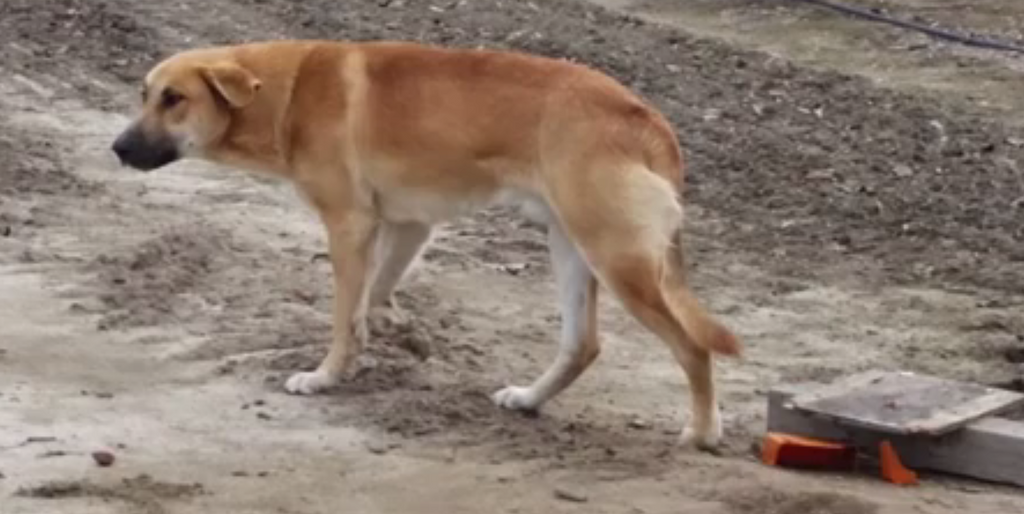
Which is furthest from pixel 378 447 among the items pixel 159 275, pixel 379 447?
pixel 159 275

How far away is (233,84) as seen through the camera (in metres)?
7.59

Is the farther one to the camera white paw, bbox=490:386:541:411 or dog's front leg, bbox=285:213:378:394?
dog's front leg, bbox=285:213:378:394

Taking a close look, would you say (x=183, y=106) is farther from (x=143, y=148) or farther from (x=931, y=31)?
(x=931, y=31)

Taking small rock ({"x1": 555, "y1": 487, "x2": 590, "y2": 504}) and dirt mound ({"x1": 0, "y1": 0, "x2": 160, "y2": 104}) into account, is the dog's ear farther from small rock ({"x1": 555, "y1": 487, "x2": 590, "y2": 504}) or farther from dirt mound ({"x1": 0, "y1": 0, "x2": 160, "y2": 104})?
dirt mound ({"x1": 0, "y1": 0, "x2": 160, "y2": 104})

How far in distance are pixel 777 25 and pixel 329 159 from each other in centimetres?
925

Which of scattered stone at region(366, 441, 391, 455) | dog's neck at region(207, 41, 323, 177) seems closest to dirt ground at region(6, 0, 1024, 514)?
scattered stone at region(366, 441, 391, 455)

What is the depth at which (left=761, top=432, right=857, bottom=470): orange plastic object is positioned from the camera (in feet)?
22.3

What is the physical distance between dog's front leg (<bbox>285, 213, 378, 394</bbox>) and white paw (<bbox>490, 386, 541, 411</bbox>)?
0.55 metres

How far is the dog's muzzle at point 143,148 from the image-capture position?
25.0ft

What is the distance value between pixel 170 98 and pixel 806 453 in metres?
2.44

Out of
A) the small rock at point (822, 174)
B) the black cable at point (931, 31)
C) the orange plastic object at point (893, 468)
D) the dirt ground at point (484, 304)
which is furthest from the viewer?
the black cable at point (931, 31)

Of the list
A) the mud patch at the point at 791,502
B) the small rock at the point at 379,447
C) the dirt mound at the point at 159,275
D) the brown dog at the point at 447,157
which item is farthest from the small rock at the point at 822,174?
the mud patch at the point at 791,502

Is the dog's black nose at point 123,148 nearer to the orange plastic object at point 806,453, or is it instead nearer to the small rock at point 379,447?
the small rock at point 379,447

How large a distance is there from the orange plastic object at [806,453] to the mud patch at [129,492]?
1.69 meters
